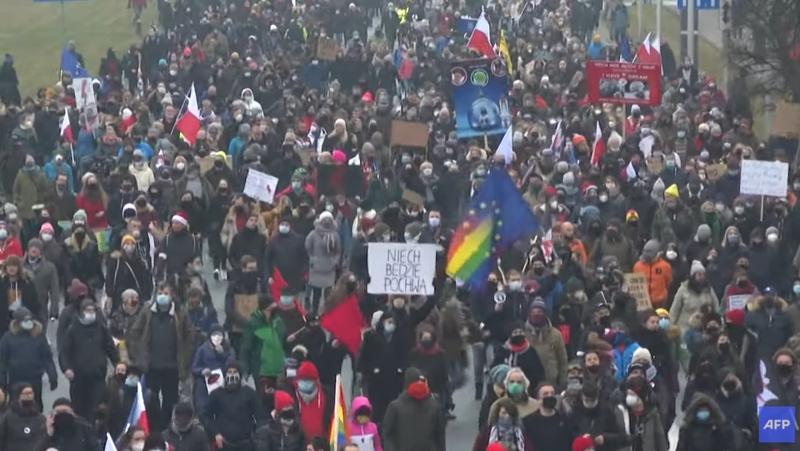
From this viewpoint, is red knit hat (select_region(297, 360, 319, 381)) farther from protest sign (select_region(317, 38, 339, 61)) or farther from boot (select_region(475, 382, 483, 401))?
protest sign (select_region(317, 38, 339, 61))

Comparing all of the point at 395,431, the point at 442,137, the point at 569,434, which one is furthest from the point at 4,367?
the point at 442,137

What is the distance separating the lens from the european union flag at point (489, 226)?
781 inches

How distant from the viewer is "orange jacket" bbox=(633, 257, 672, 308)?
67.7ft

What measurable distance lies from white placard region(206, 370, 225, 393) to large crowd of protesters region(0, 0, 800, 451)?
0.07 feet

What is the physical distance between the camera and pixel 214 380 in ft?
54.7

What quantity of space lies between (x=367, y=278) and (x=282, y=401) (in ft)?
17.2

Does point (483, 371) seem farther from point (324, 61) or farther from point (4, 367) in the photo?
point (324, 61)

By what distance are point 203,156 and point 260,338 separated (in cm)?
923

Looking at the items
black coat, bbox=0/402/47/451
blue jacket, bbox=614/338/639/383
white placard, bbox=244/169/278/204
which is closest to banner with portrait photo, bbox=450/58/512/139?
white placard, bbox=244/169/278/204

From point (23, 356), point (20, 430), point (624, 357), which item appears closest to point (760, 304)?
point (624, 357)

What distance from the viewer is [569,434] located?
15.6m

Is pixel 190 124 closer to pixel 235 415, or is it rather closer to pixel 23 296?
pixel 23 296
